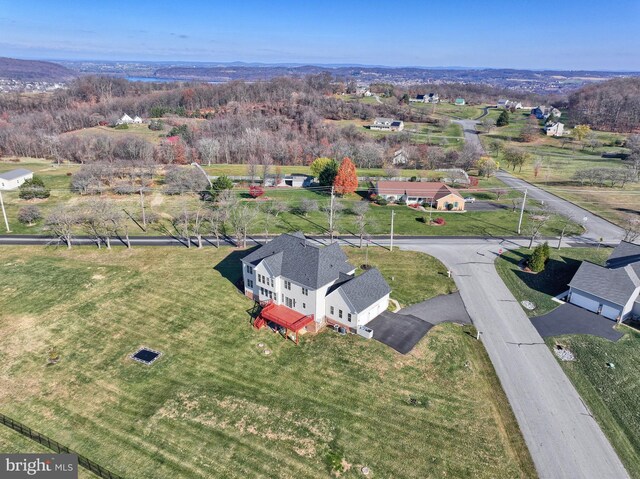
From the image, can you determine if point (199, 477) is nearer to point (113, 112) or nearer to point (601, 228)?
point (601, 228)

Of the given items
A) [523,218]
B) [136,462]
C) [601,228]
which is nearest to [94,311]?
[136,462]

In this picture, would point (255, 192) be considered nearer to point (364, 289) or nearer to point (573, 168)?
point (364, 289)

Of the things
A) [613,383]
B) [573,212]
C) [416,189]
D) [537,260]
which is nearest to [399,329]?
[613,383]

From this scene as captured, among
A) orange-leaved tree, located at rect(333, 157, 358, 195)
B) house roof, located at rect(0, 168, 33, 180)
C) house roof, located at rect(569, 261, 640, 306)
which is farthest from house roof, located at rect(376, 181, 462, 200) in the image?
house roof, located at rect(0, 168, 33, 180)

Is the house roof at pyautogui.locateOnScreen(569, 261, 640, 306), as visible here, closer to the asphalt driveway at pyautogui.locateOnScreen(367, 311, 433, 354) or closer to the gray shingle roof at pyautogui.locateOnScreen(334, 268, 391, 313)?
the asphalt driveway at pyautogui.locateOnScreen(367, 311, 433, 354)

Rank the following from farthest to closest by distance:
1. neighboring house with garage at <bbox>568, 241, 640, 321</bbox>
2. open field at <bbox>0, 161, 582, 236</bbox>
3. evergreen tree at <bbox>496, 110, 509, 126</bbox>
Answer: evergreen tree at <bbox>496, 110, 509, 126</bbox>
open field at <bbox>0, 161, 582, 236</bbox>
neighboring house with garage at <bbox>568, 241, 640, 321</bbox>

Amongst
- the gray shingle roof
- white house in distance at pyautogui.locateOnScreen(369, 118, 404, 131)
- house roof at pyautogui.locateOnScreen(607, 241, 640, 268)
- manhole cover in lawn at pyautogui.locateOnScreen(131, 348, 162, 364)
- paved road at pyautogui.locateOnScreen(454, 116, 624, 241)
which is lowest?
manhole cover in lawn at pyautogui.locateOnScreen(131, 348, 162, 364)

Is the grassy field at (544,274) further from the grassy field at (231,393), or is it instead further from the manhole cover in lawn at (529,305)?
the grassy field at (231,393)

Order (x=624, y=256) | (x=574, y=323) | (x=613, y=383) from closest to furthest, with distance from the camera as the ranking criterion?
(x=613, y=383), (x=574, y=323), (x=624, y=256)
